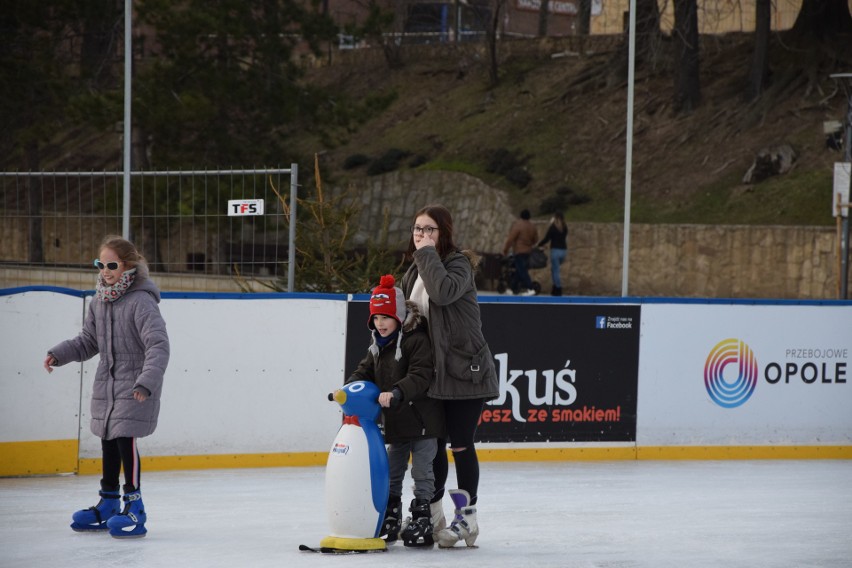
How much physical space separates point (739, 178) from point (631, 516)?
21477 mm

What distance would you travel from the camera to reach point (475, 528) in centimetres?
643

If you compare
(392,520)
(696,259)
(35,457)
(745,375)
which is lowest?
(35,457)

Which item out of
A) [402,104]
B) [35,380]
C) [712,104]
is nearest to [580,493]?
[35,380]

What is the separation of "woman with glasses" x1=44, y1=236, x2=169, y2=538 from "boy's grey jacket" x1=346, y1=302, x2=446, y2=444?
3.51 ft

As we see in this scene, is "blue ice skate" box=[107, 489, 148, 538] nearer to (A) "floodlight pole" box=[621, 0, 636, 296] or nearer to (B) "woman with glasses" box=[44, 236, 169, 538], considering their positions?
(B) "woman with glasses" box=[44, 236, 169, 538]

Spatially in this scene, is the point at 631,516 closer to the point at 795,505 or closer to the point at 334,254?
the point at 795,505

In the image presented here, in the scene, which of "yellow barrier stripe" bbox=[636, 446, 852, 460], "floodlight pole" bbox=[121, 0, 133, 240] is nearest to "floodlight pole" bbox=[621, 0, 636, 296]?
"yellow barrier stripe" bbox=[636, 446, 852, 460]

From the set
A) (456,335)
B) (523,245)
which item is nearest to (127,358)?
(456,335)

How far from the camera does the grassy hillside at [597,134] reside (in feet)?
89.1

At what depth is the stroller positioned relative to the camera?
75.5 ft

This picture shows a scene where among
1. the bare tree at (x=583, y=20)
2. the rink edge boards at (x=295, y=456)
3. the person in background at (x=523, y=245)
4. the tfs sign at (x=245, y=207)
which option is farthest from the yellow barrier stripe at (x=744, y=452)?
the bare tree at (x=583, y=20)

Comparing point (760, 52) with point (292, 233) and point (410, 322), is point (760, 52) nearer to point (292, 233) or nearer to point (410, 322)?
point (292, 233)

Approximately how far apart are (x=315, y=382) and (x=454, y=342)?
3.43 m

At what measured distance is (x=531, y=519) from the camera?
7.48 meters
